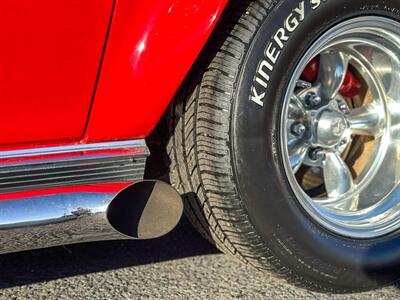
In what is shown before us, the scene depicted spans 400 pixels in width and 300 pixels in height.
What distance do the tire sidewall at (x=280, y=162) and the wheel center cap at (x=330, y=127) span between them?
418 mm

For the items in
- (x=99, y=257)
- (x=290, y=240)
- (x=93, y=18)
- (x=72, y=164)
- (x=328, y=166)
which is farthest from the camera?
(x=328, y=166)

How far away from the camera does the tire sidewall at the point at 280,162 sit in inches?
86.1

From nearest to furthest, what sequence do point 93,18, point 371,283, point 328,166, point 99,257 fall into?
point 93,18 → point 371,283 → point 99,257 → point 328,166

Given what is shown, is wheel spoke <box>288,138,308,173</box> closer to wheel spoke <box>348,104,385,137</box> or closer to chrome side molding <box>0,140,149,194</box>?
wheel spoke <box>348,104,385,137</box>

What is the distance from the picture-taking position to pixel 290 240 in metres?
2.29

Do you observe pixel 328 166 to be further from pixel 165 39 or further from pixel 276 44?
pixel 165 39

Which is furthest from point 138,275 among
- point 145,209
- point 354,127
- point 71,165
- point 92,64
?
point 354,127

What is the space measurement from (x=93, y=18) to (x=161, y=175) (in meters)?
0.72

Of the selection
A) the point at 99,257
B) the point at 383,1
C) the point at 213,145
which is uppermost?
the point at 383,1

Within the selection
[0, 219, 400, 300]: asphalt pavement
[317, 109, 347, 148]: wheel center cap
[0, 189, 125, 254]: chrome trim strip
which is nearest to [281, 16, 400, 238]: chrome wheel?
[317, 109, 347, 148]: wheel center cap

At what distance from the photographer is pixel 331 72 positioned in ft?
9.02

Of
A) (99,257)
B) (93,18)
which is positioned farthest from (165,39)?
(99,257)

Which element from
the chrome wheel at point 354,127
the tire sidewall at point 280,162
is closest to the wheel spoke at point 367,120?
the chrome wheel at point 354,127

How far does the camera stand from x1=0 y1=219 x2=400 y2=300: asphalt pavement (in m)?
2.38
